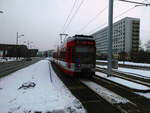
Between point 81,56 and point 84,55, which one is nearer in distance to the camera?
point 81,56

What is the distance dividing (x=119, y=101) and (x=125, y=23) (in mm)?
106403

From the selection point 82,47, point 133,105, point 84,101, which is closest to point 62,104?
point 84,101

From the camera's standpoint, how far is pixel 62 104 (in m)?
6.62

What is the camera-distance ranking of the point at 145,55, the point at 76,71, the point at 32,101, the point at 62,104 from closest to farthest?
the point at 62,104
the point at 32,101
the point at 76,71
the point at 145,55

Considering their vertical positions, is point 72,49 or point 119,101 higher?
point 72,49

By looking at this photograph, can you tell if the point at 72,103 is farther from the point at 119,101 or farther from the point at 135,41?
the point at 135,41

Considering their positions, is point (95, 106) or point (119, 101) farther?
point (119, 101)

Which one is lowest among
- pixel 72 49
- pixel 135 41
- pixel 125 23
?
pixel 72 49

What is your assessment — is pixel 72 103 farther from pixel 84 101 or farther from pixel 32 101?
pixel 32 101

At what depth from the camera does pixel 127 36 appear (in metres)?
108

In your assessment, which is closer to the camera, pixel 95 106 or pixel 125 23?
pixel 95 106

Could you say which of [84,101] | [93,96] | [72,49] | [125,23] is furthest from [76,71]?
[125,23]

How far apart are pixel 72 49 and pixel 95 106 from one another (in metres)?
6.97

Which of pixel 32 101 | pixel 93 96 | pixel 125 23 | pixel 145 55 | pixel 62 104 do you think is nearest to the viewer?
pixel 62 104
